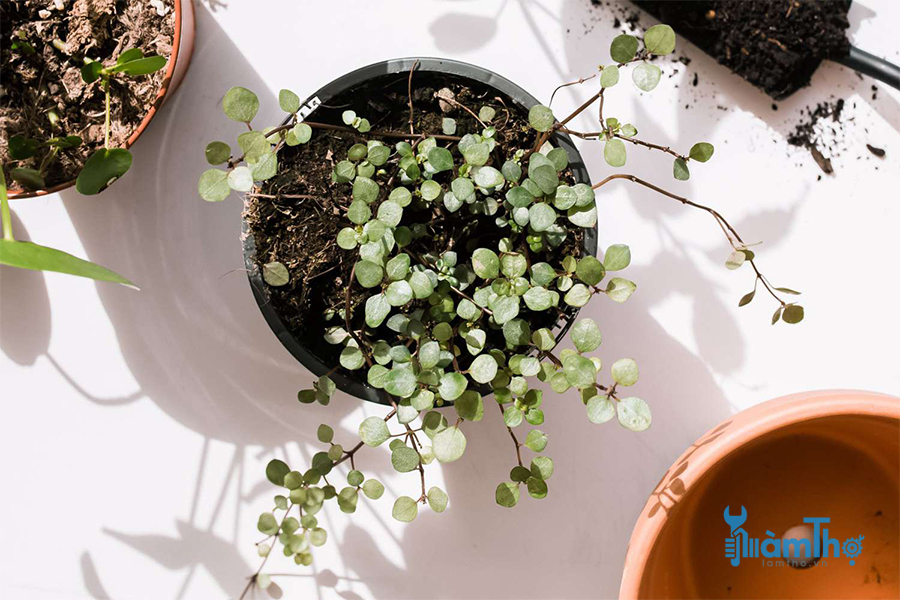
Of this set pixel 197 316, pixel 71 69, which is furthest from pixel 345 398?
pixel 71 69

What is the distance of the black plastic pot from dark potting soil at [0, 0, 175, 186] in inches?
8.8

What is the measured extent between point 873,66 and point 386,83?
0.65 meters

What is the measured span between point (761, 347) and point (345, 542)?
67cm

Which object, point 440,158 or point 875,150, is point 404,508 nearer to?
point 440,158

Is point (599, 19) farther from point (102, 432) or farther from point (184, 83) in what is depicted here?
point (102, 432)

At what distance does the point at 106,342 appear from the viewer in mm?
937

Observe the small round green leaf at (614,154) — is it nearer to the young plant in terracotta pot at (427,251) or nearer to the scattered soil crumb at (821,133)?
the young plant in terracotta pot at (427,251)

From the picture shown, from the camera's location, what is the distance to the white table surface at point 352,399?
35.7 inches

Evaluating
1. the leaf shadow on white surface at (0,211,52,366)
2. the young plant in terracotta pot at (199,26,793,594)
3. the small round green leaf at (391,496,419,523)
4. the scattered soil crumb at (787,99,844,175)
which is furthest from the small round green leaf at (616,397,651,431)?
the leaf shadow on white surface at (0,211,52,366)

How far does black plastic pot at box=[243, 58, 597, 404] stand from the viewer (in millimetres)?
719

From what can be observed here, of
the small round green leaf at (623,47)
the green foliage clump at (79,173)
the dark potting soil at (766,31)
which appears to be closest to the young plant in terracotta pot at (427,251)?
the small round green leaf at (623,47)

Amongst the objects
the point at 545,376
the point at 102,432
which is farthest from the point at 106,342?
the point at 545,376

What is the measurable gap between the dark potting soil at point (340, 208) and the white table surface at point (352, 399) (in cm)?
18

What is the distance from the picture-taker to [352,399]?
917 millimetres
